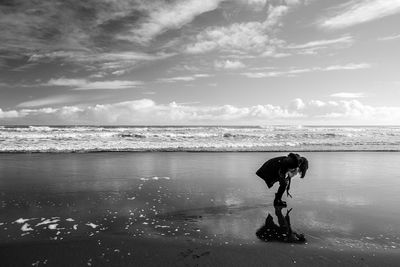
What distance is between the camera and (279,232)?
659cm

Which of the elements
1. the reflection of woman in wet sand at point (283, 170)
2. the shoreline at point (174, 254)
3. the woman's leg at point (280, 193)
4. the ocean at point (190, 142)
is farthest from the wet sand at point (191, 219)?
the ocean at point (190, 142)

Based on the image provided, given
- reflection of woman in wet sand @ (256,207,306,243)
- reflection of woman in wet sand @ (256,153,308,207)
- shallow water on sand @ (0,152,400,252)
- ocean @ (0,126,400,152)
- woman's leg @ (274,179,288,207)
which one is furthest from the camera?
ocean @ (0,126,400,152)

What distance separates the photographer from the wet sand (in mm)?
5437

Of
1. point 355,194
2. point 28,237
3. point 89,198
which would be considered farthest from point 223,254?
point 355,194

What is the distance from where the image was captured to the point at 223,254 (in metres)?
5.50

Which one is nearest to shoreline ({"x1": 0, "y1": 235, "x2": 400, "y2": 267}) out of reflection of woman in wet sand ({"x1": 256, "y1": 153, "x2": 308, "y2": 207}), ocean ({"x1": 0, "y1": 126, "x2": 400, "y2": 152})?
reflection of woman in wet sand ({"x1": 256, "y1": 153, "x2": 308, "y2": 207})

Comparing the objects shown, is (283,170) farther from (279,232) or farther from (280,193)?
(279,232)

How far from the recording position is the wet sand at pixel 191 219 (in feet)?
17.8

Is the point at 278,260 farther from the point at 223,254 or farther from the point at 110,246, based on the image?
the point at 110,246

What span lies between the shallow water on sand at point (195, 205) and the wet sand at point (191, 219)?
3 cm

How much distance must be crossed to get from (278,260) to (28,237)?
15.3 feet

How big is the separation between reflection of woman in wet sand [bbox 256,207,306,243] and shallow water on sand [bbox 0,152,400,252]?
4cm

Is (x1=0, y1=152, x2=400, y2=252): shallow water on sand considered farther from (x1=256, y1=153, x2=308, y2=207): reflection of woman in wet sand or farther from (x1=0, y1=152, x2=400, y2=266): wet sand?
(x1=256, y1=153, x2=308, y2=207): reflection of woman in wet sand

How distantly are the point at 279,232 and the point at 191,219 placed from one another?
201 centimetres
